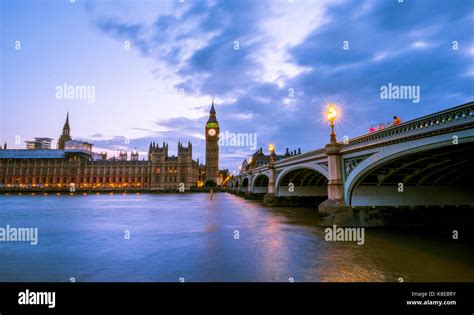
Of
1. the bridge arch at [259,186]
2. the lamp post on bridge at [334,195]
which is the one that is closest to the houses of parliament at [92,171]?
the bridge arch at [259,186]

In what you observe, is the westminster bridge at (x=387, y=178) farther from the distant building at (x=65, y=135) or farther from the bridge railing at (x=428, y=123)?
the distant building at (x=65, y=135)

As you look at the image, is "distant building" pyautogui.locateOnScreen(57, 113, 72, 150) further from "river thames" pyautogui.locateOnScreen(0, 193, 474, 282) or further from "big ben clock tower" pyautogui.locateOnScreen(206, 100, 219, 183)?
"river thames" pyautogui.locateOnScreen(0, 193, 474, 282)

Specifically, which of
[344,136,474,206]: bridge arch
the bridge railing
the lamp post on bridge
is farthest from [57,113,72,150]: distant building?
the bridge railing

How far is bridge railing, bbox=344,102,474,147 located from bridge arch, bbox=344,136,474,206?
37.9 inches

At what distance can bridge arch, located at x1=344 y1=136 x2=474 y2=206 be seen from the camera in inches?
588

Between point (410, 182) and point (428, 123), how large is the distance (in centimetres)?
789

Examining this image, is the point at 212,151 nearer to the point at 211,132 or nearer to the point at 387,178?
the point at 211,132

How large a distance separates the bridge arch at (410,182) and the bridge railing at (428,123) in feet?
3.16

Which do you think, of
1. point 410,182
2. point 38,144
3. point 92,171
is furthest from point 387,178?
point 38,144

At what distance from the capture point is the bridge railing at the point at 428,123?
9.49m

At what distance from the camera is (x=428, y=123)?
11.3m
